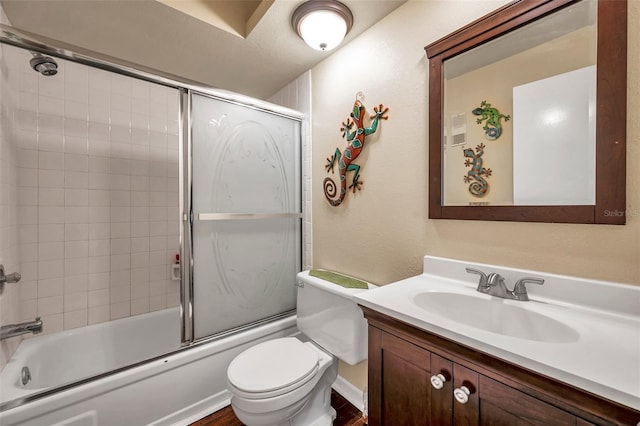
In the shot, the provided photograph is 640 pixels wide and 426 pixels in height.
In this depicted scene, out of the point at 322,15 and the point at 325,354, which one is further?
the point at 325,354

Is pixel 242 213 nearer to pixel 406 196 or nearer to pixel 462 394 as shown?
pixel 406 196

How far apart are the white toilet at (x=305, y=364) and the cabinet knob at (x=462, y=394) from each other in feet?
2.19

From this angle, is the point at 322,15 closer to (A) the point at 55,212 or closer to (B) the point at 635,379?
(B) the point at 635,379

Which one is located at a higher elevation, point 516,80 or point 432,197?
point 516,80

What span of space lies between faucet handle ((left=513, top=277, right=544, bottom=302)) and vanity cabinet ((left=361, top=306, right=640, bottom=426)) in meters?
0.42

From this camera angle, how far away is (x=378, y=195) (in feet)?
5.05

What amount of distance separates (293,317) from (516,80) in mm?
1901

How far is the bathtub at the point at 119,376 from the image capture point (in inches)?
47.2

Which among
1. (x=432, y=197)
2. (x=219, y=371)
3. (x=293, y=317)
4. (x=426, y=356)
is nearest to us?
(x=426, y=356)

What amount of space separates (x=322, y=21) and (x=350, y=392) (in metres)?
2.19

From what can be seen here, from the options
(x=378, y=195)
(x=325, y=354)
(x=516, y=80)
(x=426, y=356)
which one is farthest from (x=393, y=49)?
(x=325, y=354)

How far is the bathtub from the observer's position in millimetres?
1199

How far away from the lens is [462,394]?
28.1 inches

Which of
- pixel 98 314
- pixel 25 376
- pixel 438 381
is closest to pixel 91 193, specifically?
pixel 98 314
